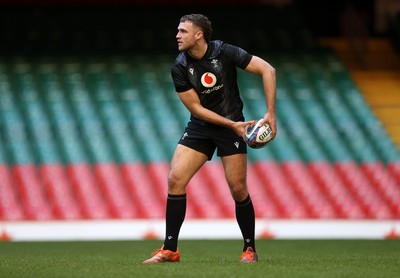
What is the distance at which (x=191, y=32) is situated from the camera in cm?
737

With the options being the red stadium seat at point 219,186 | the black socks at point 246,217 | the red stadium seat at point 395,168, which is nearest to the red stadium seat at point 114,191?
the red stadium seat at point 219,186

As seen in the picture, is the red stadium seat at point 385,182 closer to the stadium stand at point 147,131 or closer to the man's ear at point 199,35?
the stadium stand at point 147,131

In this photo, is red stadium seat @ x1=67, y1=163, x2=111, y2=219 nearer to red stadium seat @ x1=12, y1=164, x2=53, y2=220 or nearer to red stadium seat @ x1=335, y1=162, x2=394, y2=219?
red stadium seat @ x1=12, y1=164, x2=53, y2=220

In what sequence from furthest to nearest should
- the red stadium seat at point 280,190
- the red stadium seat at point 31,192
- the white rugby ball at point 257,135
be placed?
the red stadium seat at point 280,190 < the red stadium seat at point 31,192 < the white rugby ball at point 257,135

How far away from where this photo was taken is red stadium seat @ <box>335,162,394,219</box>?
14859 millimetres

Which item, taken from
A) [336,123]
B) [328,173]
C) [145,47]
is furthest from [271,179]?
[145,47]

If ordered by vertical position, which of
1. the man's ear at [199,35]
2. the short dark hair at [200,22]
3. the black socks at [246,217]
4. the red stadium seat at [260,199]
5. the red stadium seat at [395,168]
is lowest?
the red stadium seat at [260,199]

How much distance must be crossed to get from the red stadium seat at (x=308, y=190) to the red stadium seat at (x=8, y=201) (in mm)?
4140

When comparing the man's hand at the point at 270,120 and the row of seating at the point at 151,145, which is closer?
the man's hand at the point at 270,120

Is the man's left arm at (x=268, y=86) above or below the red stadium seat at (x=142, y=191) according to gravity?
above

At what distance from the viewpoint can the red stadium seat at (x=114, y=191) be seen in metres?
14.8

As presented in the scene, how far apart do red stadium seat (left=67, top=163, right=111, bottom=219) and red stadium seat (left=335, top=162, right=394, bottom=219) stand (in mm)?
3745

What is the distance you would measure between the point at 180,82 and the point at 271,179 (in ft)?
27.4

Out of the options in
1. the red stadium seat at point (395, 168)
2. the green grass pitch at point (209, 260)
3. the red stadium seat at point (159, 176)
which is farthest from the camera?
the red stadium seat at point (395, 168)
